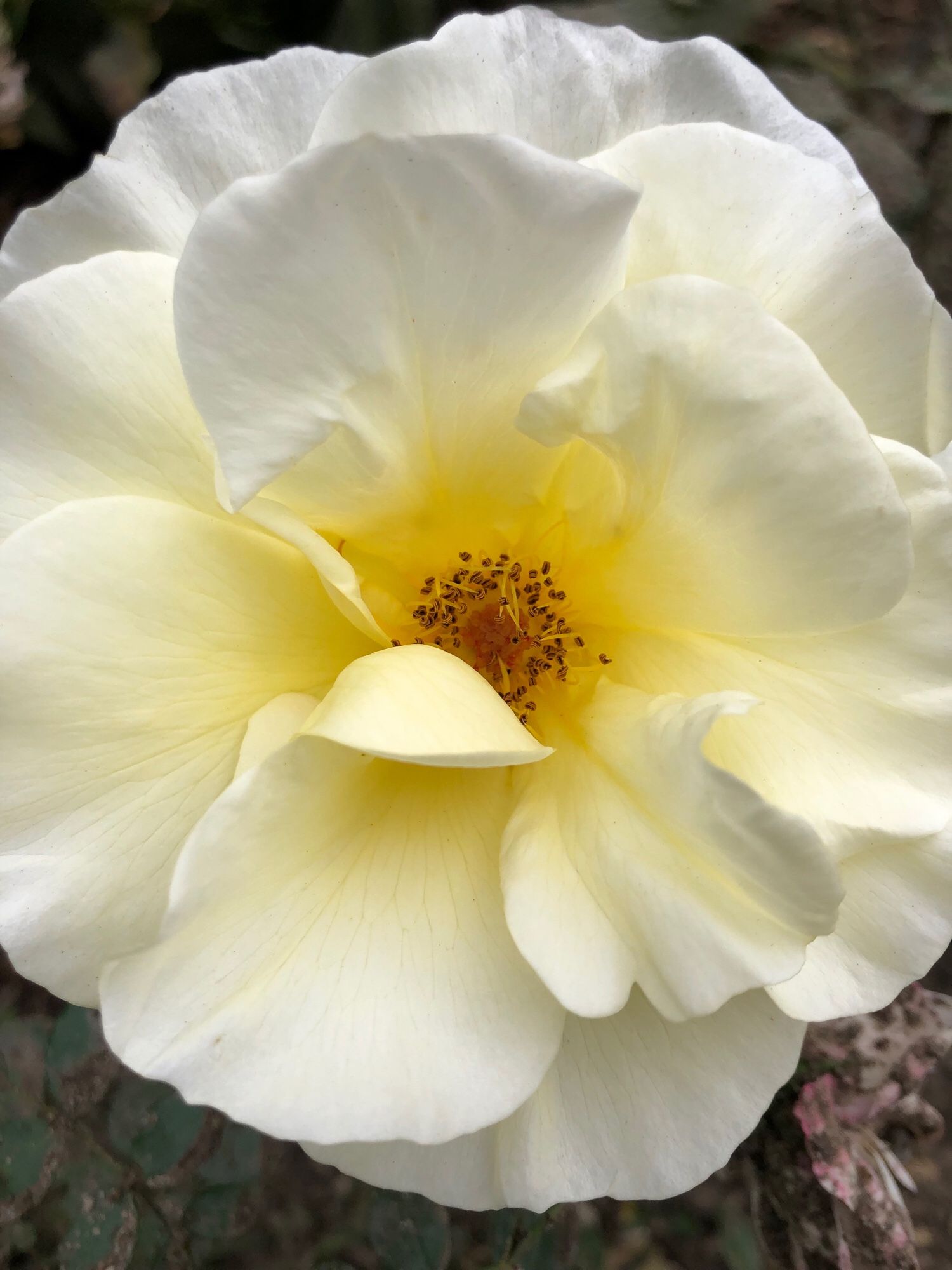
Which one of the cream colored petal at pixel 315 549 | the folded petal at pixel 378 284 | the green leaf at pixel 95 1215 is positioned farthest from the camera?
the green leaf at pixel 95 1215

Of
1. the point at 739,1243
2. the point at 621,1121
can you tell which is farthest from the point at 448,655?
the point at 739,1243

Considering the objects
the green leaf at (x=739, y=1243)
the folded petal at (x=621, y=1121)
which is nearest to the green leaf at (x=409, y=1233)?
the folded petal at (x=621, y=1121)

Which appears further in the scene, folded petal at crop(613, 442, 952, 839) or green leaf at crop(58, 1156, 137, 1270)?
green leaf at crop(58, 1156, 137, 1270)

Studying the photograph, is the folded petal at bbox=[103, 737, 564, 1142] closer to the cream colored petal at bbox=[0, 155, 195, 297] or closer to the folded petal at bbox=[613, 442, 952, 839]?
the folded petal at bbox=[613, 442, 952, 839]

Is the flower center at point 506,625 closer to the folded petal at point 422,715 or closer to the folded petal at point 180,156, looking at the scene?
the folded petal at point 422,715

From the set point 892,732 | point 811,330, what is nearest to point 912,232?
point 811,330

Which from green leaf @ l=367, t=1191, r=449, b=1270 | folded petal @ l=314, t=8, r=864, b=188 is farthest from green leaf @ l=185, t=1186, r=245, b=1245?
folded petal @ l=314, t=8, r=864, b=188

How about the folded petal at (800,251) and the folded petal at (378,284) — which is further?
the folded petal at (800,251)
